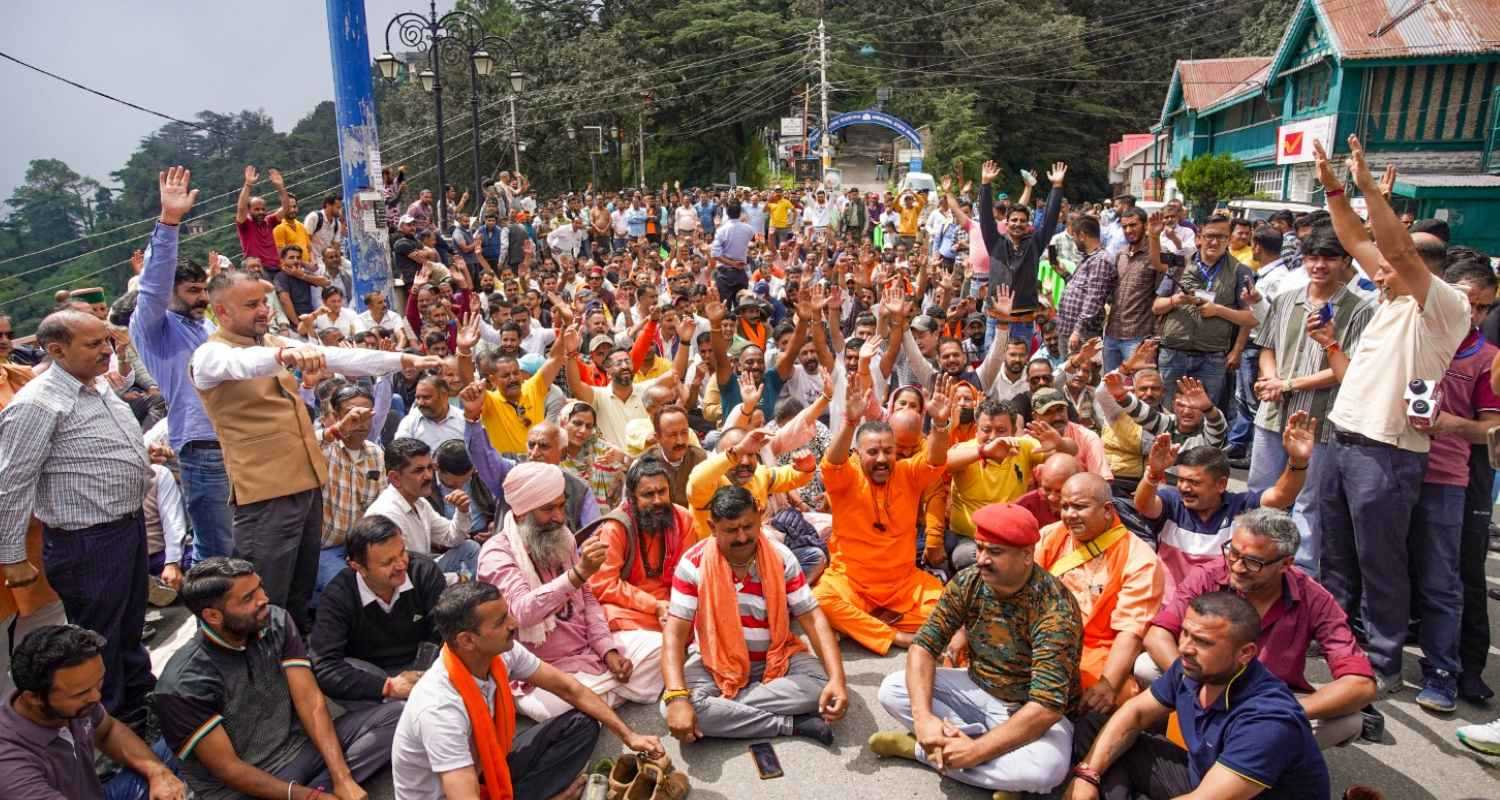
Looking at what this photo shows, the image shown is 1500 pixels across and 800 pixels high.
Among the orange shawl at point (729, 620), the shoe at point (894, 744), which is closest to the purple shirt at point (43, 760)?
the orange shawl at point (729, 620)

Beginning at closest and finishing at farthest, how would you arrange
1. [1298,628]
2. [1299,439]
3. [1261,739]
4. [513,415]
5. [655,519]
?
[1261,739], [1298,628], [1299,439], [655,519], [513,415]

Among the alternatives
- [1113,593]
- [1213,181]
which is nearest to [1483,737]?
[1113,593]

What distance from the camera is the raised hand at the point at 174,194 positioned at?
4110 mm

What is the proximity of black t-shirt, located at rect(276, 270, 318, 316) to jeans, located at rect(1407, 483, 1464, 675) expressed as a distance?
30.0 ft

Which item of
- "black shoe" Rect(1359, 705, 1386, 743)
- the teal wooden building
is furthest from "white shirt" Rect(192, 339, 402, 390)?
the teal wooden building

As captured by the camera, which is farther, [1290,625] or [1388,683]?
[1388,683]

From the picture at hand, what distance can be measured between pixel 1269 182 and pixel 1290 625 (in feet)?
86.7

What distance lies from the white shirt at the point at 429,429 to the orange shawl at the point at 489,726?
2.43m

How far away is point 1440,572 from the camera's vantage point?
386cm

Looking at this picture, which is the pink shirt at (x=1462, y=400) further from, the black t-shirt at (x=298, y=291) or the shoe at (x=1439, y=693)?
the black t-shirt at (x=298, y=291)

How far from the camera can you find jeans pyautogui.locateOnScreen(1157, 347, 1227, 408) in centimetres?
664

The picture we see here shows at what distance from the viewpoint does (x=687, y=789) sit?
3.62 meters

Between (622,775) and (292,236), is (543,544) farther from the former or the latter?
(292,236)

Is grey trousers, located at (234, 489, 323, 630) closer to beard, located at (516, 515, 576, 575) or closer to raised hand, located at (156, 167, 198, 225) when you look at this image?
beard, located at (516, 515, 576, 575)
